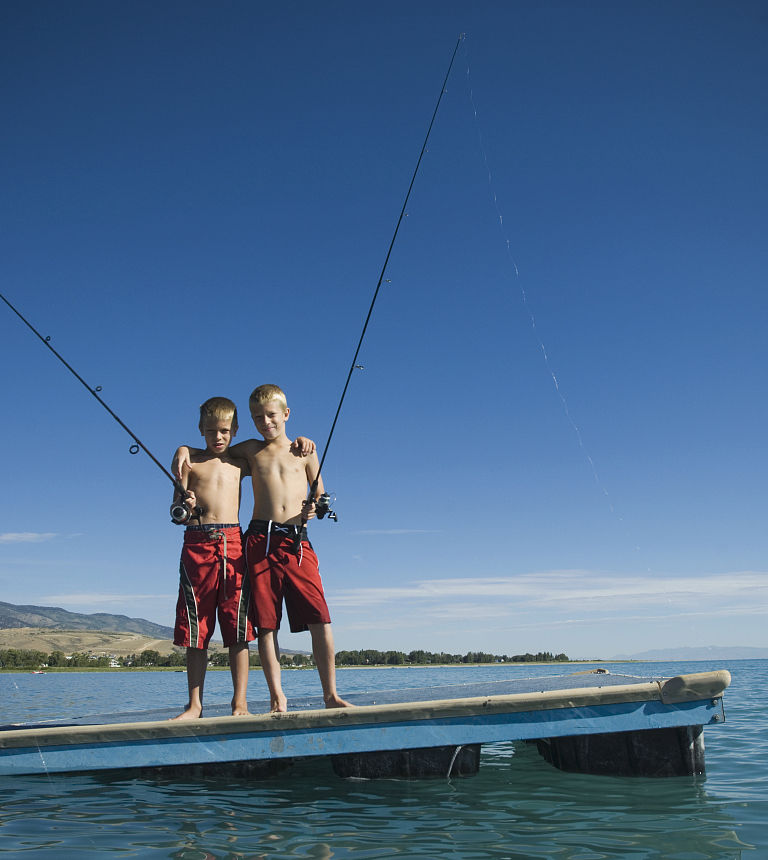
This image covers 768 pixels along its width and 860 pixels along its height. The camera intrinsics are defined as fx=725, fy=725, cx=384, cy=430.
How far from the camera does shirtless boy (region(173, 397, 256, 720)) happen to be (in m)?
4.98

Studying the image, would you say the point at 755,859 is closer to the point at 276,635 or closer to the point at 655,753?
the point at 655,753

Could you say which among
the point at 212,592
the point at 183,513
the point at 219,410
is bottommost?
the point at 212,592

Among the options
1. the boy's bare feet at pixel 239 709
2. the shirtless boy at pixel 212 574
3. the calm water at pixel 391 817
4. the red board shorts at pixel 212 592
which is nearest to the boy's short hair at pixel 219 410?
the shirtless boy at pixel 212 574

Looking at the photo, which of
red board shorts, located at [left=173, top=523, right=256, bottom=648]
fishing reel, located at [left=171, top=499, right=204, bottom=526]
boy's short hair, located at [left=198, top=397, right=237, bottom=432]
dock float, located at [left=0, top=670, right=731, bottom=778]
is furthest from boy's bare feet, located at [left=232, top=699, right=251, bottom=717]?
boy's short hair, located at [left=198, top=397, right=237, bottom=432]

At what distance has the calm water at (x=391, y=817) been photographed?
3.67 meters

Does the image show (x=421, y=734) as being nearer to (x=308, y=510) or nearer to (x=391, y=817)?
(x=391, y=817)

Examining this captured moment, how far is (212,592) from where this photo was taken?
16.5 ft

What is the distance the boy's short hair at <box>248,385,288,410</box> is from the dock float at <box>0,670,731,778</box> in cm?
210

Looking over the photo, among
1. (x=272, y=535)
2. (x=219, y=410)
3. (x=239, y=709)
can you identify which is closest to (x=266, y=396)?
(x=219, y=410)

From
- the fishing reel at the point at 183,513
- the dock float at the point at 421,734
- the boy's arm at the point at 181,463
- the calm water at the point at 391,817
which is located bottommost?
the calm water at the point at 391,817

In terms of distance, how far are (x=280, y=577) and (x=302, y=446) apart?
929mm

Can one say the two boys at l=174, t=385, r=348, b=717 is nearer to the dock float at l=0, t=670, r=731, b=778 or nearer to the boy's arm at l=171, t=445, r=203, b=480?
the boy's arm at l=171, t=445, r=203, b=480

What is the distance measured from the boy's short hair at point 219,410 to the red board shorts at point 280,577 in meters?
0.81

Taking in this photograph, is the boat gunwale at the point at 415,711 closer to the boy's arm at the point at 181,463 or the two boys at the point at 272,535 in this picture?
the two boys at the point at 272,535
